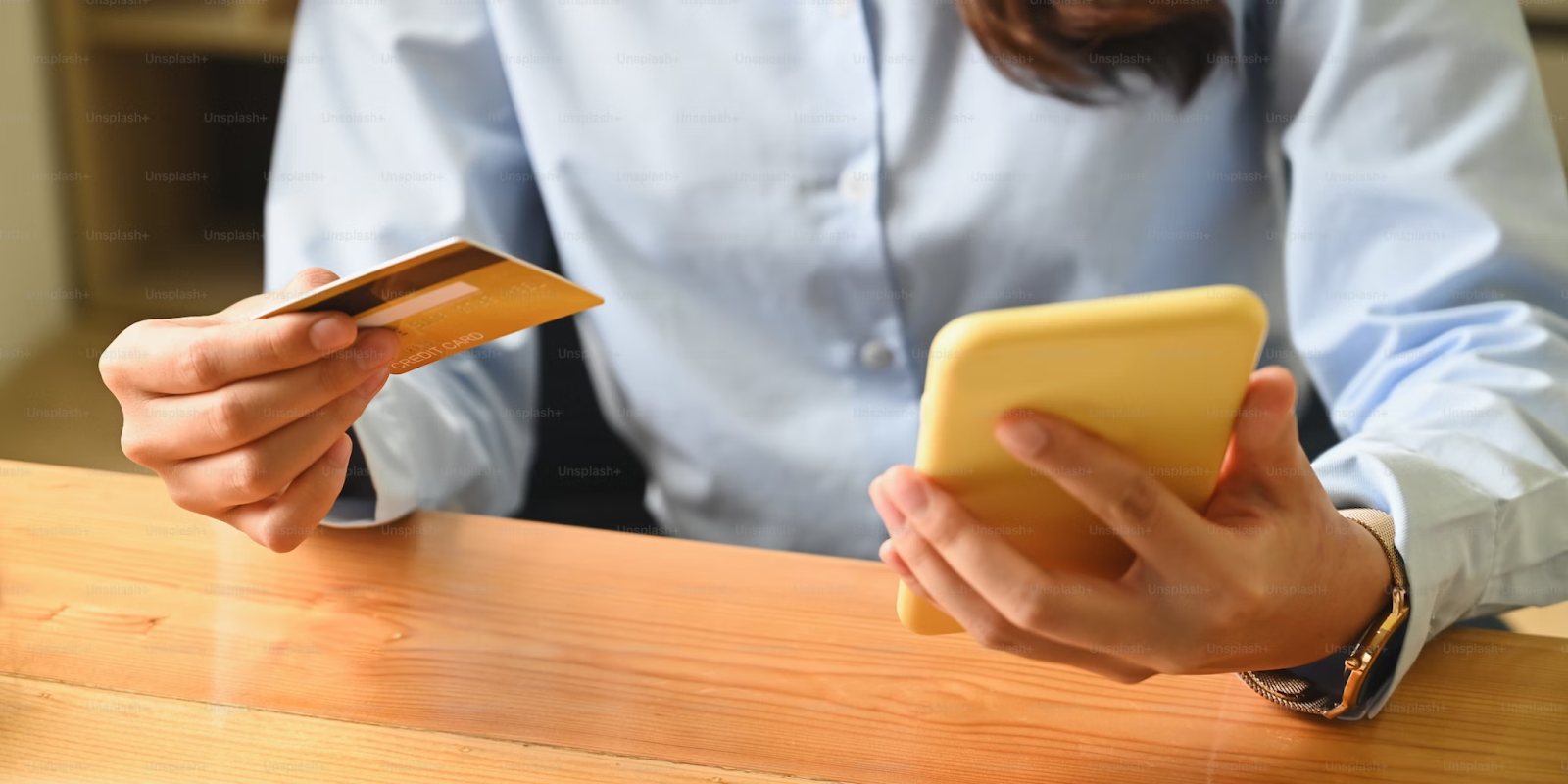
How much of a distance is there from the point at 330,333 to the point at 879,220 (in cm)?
44

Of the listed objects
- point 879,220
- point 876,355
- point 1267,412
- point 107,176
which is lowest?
point 107,176

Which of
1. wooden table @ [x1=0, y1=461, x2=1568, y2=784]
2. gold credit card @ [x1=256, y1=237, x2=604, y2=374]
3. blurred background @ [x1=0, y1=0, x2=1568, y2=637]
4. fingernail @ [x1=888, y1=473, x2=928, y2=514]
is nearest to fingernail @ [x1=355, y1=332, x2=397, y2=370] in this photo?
gold credit card @ [x1=256, y1=237, x2=604, y2=374]

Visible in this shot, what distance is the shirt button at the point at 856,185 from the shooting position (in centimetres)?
80

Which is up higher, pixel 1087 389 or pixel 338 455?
pixel 1087 389

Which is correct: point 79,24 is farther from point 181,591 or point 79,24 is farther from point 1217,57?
point 1217,57

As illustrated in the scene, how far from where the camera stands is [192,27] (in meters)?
2.00

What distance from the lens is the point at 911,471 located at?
44 cm

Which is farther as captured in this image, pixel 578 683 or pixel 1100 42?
pixel 1100 42

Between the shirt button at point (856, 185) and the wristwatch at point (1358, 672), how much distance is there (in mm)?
405

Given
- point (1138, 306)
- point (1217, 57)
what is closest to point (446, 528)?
point (1138, 306)

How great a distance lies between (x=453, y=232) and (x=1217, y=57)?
0.59 meters

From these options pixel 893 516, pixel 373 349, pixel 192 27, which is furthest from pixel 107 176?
pixel 893 516

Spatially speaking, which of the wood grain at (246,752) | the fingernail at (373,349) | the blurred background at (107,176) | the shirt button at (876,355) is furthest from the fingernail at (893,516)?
the blurred background at (107,176)

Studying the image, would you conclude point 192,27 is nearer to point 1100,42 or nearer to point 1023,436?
point 1100,42
